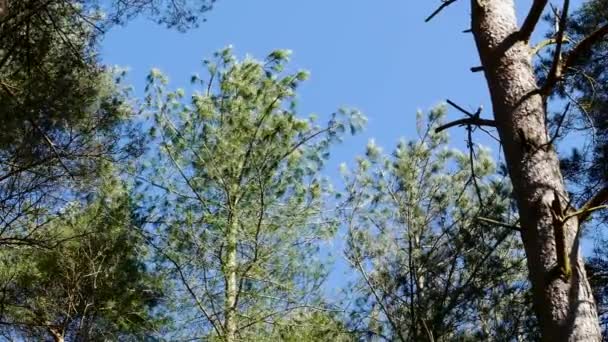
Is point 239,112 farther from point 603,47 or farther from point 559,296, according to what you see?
point 559,296

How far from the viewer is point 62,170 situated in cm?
591

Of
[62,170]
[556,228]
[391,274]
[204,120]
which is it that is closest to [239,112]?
[204,120]

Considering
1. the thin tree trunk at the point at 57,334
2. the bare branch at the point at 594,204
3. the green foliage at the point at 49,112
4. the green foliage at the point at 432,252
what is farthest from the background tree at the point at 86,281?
the bare branch at the point at 594,204

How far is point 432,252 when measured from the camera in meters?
5.26

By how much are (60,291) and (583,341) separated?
709 cm

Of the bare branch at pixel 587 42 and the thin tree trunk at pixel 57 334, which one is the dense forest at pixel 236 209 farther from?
the bare branch at pixel 587 42

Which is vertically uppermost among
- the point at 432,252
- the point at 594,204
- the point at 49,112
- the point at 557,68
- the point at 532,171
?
the point at 49,112

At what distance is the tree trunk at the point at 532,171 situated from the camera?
153cm

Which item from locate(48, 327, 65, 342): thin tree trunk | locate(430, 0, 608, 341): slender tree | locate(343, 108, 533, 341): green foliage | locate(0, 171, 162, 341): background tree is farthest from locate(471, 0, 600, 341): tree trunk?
locate(48, 327, 65, 342): thin tree trunk

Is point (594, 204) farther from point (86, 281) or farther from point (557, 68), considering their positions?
point (86, 281)

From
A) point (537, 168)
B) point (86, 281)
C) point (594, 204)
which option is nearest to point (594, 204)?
point (594, 204)

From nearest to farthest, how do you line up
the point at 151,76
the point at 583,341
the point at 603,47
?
the point at 583,341
the point at 603,47
the point at 151,76

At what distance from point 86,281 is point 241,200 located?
254 cm

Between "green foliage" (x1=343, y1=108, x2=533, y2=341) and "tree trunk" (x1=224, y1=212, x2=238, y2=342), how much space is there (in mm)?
1047
